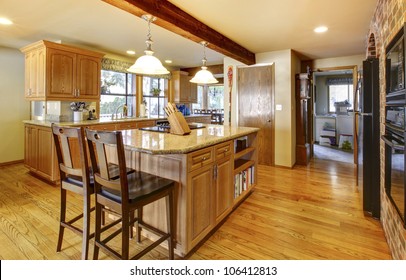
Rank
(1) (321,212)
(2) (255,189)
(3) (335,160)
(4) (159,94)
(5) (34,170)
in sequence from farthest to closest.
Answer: (4) (159,94) → (3) (335,160) → (5) (34,170) → (2) (255,189) → (1) (321,212)

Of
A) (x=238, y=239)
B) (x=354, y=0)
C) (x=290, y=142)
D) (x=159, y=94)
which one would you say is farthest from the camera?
(x=159, y=94)

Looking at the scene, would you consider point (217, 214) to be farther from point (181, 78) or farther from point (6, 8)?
point (181, 78)

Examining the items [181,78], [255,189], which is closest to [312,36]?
[255,189]

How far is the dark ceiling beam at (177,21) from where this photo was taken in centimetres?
204

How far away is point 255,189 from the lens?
10.9 ft

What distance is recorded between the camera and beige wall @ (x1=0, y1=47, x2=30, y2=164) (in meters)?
4.45

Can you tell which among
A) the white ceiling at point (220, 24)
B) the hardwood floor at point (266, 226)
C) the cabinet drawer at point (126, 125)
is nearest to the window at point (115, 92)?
the white ceiling at point (220, 24)

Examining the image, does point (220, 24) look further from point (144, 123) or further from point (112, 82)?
point (112, 82)

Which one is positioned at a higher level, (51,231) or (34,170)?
(34,170)

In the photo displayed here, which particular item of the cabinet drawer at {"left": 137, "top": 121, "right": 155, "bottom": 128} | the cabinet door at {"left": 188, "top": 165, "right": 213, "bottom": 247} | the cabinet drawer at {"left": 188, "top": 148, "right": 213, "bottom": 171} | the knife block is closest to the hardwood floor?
the cabinet door at {"left": 188, "top": 165, "right": 213, "bottom": 247}

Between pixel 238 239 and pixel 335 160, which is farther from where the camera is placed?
pixel 335 160

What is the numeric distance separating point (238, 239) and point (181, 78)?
200 inches

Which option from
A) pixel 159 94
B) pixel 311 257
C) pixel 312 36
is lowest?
pixel 311 257

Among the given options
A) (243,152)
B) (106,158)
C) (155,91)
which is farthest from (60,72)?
(243,152)
